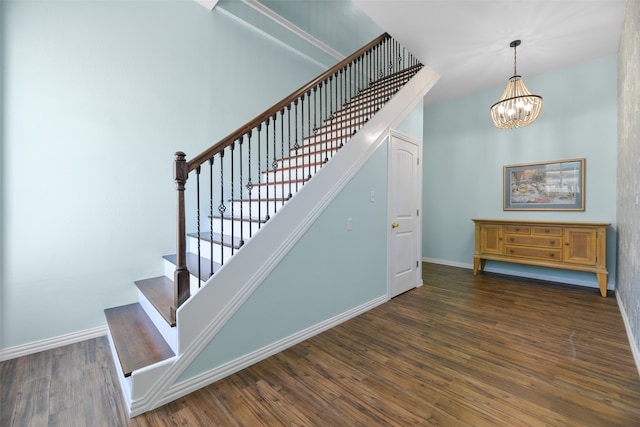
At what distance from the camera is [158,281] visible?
2770 mm

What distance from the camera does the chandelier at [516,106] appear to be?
3100 mm

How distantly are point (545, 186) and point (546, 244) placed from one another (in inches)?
37.4

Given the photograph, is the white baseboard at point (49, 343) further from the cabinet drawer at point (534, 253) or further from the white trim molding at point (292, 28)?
the cabinet drawer at point (534, 253)

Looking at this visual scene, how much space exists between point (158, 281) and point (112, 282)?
0.40m

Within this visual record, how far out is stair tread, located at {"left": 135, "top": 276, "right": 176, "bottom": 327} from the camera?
2.04 m

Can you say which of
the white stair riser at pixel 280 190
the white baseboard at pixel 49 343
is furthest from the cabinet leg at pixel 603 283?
the white baseboard at pixel 49 343

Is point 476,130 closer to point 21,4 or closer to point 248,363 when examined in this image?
point 248,363

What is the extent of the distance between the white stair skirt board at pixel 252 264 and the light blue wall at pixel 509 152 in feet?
9.00

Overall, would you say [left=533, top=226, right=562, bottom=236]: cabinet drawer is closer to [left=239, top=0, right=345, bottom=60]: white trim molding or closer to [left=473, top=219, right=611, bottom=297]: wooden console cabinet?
[left=473, top=219, right=611, bottom=297]: wooden console cabinet

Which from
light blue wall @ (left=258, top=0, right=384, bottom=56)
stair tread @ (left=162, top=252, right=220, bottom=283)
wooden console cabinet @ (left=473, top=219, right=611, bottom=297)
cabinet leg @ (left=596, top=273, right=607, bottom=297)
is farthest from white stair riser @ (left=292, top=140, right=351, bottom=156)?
cabinet leg @ (left=596, top=273, right=607, bottom=297)

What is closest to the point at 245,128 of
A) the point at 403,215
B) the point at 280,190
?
the point at 280,190

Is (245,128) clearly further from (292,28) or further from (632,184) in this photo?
(632,184)

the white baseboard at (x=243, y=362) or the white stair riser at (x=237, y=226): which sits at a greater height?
the white stair riser at (x=237, y=226)

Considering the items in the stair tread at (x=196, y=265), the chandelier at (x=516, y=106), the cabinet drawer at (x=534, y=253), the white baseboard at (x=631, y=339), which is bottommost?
the white baseboard at (x=631, y=339)
